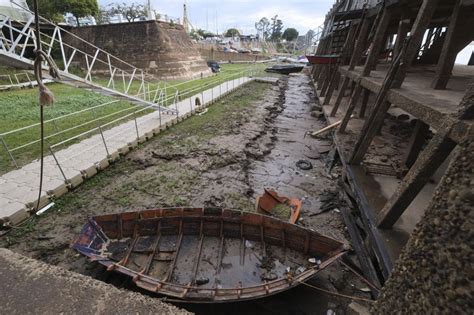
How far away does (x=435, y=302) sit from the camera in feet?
5.24

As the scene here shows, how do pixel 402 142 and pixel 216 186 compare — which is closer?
pixel 216 186

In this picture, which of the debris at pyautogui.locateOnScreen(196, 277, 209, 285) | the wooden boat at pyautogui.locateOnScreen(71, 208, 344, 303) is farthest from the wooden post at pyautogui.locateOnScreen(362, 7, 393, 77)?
the debris at pyautogui.locateOnScreen(196, 277, 209, 285)

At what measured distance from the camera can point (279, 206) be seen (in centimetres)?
623

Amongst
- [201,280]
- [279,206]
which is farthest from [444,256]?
[279,206]

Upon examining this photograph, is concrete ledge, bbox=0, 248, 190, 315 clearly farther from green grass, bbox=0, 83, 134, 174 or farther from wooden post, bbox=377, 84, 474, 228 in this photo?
green grass, bbox=0, 83, 134, 174

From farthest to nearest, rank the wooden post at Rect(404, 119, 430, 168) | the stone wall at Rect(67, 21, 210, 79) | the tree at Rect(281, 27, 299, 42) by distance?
1. the tree at Rect(281, 27, 299, 42)
2. the stone wall at Rect(67, 21, 210, 79)
3. the wooden post at Rect(404, 119, 430, 168)

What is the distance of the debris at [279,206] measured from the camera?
5965 mm

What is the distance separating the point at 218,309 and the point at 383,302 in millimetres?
2825

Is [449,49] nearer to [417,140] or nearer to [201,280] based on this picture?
[417,140]

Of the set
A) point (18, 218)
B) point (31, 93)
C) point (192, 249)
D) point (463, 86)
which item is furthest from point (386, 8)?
point (31, 93)

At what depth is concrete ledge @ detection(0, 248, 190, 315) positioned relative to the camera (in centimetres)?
220

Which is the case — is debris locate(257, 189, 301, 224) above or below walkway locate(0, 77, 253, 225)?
below

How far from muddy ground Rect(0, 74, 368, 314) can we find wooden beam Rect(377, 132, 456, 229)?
1.61 meters

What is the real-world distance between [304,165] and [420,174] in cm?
551
